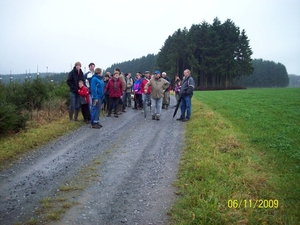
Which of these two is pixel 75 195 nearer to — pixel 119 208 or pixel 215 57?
pixel 119 208

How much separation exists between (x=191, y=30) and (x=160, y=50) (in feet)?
35.5

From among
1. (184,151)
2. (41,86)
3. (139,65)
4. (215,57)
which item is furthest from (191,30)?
(184,151)

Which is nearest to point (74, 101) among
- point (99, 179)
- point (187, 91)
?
point (187, 91)

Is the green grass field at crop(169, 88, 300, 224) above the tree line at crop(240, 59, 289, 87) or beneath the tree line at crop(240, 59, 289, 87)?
beneath

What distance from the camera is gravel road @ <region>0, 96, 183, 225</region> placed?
3576mm

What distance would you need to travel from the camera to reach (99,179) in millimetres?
4773

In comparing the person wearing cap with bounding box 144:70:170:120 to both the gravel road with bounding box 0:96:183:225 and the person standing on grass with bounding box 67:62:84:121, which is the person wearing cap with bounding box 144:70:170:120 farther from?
the gravel road with bounding box 0:96:183:225

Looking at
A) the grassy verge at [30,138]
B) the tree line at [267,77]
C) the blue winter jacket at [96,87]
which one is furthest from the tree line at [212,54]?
the tree line at [267,77]

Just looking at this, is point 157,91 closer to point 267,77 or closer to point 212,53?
point 212,53
